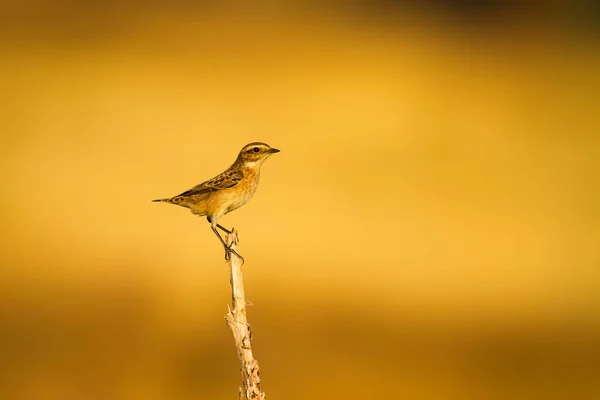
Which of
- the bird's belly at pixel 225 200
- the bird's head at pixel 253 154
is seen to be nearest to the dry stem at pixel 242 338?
the bird's belly at pixel 225 200

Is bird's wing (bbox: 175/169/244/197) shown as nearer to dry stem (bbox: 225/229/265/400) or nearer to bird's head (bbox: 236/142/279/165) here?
bird's head (bbox: 236/142/279/165)

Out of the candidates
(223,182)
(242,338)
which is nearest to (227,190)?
(223,182)

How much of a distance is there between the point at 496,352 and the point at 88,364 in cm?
784

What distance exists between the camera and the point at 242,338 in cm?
496

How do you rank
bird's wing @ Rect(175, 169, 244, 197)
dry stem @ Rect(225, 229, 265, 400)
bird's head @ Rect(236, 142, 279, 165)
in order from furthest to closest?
bird's head @ Rect(236, 142, 279, 165), bird's wing @ Rect(175, 169, 244, 197), dry stem @ Rect(225, 229, 265, 400)

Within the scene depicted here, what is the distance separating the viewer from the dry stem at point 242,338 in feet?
15.7

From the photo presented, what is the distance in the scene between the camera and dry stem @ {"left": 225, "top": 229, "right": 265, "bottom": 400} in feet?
15.7

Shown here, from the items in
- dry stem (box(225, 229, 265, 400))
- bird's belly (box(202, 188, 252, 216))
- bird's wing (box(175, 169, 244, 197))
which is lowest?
dry stem (box(225, 229, 265, 400))

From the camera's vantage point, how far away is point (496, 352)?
18000mm

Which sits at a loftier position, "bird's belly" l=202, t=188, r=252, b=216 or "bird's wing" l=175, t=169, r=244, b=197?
"bird's wing" l=175, t=169, r=244, b=197

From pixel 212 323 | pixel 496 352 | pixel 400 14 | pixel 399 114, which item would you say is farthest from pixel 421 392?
pixel 400 14

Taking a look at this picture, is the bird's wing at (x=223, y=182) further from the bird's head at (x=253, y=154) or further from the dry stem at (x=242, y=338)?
the dry stem at (x=242, y=338)

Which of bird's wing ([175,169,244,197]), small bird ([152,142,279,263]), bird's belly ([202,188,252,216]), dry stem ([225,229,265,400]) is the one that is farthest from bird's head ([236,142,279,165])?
dry stem ([225,229,265,400])

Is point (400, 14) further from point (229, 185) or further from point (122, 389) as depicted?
point (229, 185)
